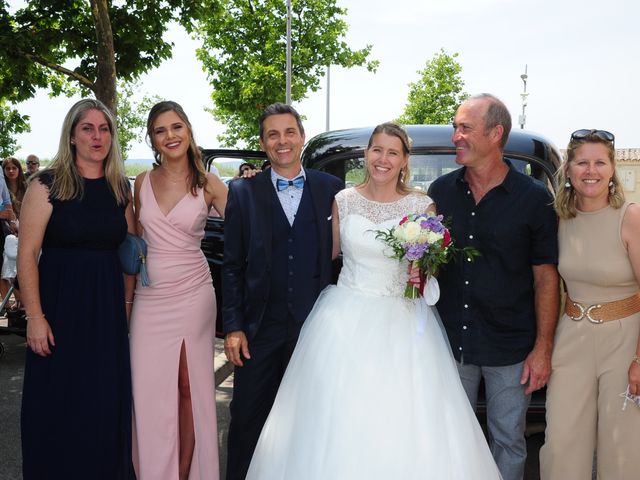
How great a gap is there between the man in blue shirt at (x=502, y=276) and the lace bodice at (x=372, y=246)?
29 cm

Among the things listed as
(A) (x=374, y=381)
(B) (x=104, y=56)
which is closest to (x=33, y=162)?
(B) (x=104, y=56)

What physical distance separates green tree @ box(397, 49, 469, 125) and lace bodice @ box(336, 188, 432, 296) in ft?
84.5

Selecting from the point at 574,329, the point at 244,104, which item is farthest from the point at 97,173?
the point at 244,104

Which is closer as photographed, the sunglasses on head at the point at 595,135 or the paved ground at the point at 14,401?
the sunglasses on head at the point at 595,135

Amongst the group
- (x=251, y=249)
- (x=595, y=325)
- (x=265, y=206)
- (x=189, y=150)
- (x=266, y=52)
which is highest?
(x=266, y=52)

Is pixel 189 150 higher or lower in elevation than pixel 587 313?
higher

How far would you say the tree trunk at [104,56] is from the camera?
28.7 ft

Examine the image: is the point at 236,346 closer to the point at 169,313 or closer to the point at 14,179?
the point at 169,313

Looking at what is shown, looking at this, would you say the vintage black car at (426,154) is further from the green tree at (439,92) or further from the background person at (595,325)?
the green tree at (439,92)

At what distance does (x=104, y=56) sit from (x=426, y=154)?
6430 millimetres

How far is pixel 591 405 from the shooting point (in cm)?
293

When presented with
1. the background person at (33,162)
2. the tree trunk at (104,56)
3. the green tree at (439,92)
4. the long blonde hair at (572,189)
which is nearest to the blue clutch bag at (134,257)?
the long blonde hair at (572,189)

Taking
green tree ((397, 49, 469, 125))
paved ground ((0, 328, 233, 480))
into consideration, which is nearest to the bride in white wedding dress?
paved ground ((0, 328, 233, 480))

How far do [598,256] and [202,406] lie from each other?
2.39 metres
